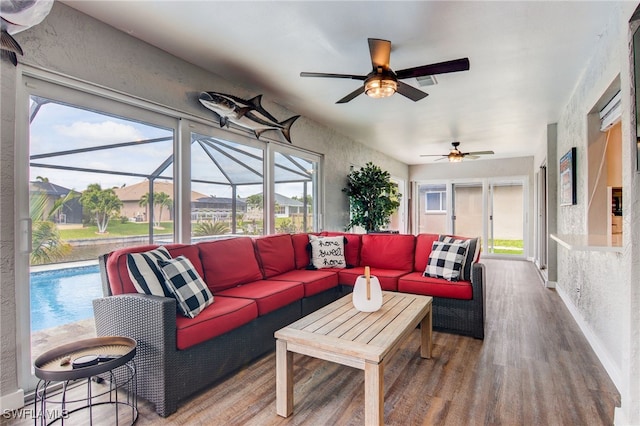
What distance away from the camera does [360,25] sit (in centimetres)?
244

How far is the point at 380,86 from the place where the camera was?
2500mm

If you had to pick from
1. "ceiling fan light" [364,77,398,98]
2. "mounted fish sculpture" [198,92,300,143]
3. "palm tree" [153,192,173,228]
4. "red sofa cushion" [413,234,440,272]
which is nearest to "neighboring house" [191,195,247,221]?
"palm tree" [153,192,173,228]

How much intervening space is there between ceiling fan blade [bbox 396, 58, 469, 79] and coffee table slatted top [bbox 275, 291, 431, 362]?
Result: 172 centimetres

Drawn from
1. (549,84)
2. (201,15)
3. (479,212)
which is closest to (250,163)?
(201,15)

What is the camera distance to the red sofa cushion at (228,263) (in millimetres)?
2743

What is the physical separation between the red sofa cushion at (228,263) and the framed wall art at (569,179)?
141 inches

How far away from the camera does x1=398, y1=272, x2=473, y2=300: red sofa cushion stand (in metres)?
3.01

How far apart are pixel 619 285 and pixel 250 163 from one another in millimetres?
3609

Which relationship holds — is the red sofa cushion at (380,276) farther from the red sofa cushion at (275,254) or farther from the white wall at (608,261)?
the white wall at (608,261)

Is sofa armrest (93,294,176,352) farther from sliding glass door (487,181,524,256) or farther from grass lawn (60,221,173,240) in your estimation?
sliding glass door (487,181,524,256)

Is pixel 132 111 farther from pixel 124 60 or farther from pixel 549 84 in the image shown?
pixel 549 84

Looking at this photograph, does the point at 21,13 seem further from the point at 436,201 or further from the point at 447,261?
the point at 436,201

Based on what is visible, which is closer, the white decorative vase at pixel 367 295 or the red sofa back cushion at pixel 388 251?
the white decorative vase at pixel 367 295

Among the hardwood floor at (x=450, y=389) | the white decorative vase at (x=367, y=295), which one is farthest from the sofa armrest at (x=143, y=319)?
the white decorative vase at (x=367, y=295)
